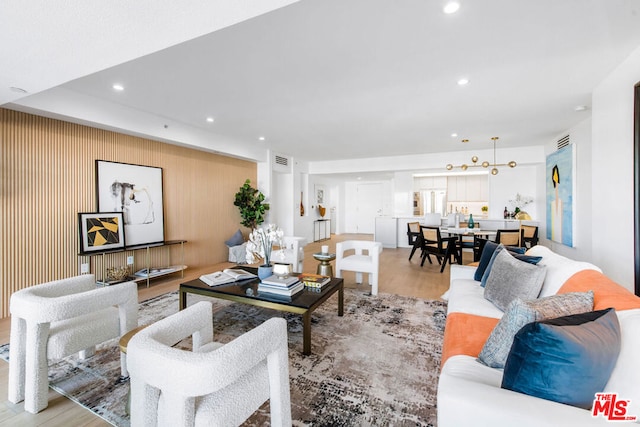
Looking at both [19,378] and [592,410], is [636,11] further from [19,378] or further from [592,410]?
[19,378]

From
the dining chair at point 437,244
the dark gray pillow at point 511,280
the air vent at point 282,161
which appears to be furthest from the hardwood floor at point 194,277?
the air vent at point 282,161

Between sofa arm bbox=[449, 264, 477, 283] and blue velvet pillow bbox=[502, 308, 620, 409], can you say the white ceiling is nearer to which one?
blue velvet pillow bbox=[502, 308, 620, 409]

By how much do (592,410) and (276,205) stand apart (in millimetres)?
7211

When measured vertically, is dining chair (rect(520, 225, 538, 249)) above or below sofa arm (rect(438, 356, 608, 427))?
above

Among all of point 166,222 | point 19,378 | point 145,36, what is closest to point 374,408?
point 19,378

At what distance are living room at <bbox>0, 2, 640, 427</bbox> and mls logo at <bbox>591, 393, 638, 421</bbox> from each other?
2.35 metres

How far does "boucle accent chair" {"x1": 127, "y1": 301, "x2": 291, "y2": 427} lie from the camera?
946 mm

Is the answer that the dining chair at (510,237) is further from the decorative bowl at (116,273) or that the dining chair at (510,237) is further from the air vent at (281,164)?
the decorative bowl at (116,273)

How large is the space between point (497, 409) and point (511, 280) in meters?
1.37

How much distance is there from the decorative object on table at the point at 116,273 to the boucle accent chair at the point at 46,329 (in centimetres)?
203

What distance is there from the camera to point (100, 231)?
12.1ft

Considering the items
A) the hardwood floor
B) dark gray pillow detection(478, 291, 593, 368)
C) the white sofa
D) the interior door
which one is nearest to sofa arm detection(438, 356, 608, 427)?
the white sofa

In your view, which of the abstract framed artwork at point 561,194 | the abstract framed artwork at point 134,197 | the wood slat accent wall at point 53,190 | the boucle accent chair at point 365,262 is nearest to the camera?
the wood slat accent wall at point 53,190

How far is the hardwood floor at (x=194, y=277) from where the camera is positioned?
5.17ft
